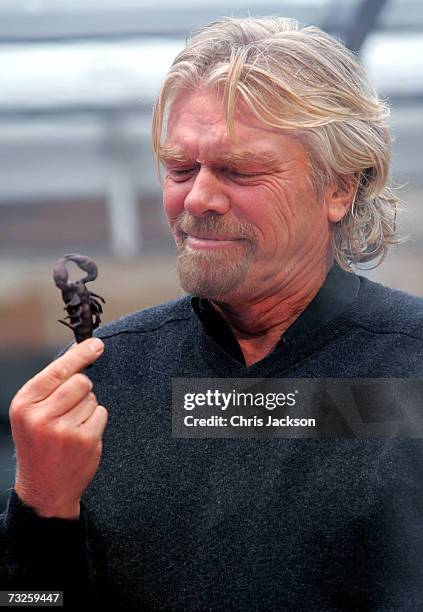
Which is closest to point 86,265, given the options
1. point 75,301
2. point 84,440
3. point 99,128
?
point 75,301

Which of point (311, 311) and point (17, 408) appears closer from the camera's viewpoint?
point (17, 408)

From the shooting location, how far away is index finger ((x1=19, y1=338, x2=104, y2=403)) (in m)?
0.59

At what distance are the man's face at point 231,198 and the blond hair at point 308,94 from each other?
2 centimetres

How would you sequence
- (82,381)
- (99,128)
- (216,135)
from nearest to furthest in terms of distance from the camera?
(82,381) → (216,135) → (99,128)

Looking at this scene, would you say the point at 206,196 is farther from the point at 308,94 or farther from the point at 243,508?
the point at 243,508

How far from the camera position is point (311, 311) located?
0.78m

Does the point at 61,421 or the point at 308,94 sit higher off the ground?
the point at 308,94

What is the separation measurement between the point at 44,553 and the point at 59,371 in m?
0.23

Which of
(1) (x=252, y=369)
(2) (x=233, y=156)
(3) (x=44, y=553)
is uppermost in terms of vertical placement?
(2) (x=233, y=156)

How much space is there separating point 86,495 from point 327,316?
1.00 feet

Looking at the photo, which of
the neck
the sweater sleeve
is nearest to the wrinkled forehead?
the neck

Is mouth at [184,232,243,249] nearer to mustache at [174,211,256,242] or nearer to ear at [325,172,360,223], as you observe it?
mustache at [174,211,256,242]

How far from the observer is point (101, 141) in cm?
125

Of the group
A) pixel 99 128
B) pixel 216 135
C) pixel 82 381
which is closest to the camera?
pixel 82 381
